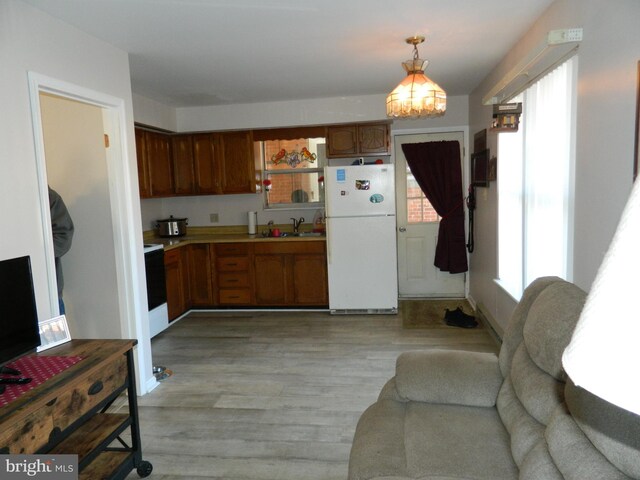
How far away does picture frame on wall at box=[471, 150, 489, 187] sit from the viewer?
451cm

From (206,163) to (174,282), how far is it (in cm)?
150

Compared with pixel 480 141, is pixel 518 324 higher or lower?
lower

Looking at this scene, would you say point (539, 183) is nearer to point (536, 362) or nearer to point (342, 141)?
point (536, 362)

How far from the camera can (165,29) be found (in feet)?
9.53

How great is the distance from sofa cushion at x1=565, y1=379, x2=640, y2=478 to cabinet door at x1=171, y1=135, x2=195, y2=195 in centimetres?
521

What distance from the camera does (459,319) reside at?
15.7ft

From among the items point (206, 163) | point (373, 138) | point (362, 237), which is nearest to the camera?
point (362, 237)

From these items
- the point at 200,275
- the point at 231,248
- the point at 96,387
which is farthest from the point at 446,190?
the point at 96,387

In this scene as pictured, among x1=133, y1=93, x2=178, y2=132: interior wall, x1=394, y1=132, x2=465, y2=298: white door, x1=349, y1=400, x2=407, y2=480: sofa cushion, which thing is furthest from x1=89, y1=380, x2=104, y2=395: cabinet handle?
x1=394, y1=132, x2=465, y2=298: white door

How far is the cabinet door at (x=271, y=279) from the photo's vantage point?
18.0 ft

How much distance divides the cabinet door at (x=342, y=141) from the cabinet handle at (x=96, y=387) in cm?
393

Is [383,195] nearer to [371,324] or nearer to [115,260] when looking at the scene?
[371,324]

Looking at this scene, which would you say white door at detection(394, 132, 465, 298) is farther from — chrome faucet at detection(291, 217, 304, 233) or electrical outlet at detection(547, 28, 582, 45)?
electrical outlet at detection(547, 28, 582, 45)

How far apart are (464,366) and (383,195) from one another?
3.14m
